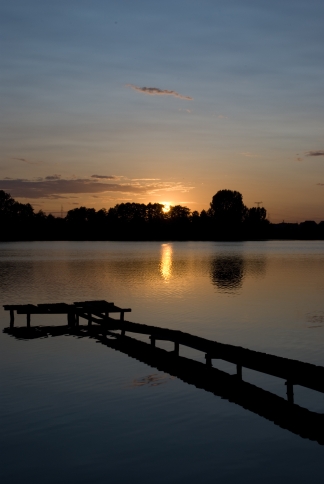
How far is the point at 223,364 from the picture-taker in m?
21.0

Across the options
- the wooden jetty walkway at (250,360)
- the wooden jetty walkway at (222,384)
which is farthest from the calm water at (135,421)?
the wooden jetty walkway at (250,360)

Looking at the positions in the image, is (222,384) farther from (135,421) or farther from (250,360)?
(135,421)

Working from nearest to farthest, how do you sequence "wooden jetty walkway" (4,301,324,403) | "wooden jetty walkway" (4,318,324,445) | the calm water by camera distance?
the calm water
"wooden jetty walkway" (4,318,324,445)
"wooden jetty walkway" (4,301,324,403)

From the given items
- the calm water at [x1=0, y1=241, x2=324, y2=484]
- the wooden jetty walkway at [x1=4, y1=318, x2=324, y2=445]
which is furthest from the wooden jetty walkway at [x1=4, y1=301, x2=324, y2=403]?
the calm water at [x1=0, y1=241, x2=324, y2=484]

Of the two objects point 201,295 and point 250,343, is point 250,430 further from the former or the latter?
point 201,295

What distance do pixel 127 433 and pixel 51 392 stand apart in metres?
4.54

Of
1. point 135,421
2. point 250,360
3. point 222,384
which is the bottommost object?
point 135,421

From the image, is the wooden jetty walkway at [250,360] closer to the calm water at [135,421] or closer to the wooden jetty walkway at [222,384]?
the wooden jetty walkway at [222,384]

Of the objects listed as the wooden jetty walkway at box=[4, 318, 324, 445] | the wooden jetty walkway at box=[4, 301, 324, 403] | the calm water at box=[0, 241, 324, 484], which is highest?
the wooden jetty walkway at box=[4, 301, 324, 403]

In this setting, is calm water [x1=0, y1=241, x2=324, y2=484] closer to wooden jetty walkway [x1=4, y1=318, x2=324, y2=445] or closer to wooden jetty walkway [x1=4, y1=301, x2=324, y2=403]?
wooden jetty walkway [x1=4, y1=318, x2=324, y2=445]

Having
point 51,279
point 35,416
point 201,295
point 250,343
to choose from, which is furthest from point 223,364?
point 51,279

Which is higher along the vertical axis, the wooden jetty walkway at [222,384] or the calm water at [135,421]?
the wooden jetty walkway at [222,384]

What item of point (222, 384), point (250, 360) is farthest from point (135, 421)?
point (250, 360)

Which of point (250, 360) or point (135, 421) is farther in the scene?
point (250, 360)
